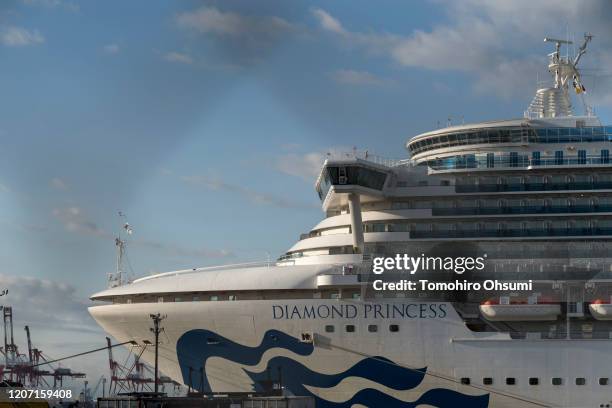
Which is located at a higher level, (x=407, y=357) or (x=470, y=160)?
(x=470, y=160)

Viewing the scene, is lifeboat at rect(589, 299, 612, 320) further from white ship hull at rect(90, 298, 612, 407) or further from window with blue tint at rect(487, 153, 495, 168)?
window with blue tint at rect(487, 153, 495, 168)

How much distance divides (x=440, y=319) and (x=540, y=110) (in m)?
12.4

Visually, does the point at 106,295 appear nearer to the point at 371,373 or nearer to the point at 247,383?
the point at 247,383

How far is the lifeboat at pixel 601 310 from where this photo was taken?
39.6 meters

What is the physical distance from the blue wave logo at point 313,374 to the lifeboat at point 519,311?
9.54 feet

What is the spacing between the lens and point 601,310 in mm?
39625

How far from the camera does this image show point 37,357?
100188 millimetres

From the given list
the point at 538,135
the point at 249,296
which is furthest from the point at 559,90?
the point at 249,296

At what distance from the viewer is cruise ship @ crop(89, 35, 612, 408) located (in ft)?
128

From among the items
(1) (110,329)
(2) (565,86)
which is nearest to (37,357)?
(1) (110,329)

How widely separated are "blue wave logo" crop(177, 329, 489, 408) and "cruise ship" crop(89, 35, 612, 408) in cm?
5

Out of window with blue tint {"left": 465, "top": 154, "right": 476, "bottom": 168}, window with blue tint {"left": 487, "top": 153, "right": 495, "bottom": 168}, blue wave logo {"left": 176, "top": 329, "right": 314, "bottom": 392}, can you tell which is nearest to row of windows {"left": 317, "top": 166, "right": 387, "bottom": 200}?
window with blue tint {"left": 465, "top": 154, "right": 476, "bottom": 168}

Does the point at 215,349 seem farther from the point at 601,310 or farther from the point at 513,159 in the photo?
the point at 601,310

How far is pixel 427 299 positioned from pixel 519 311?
3273 millimetres
